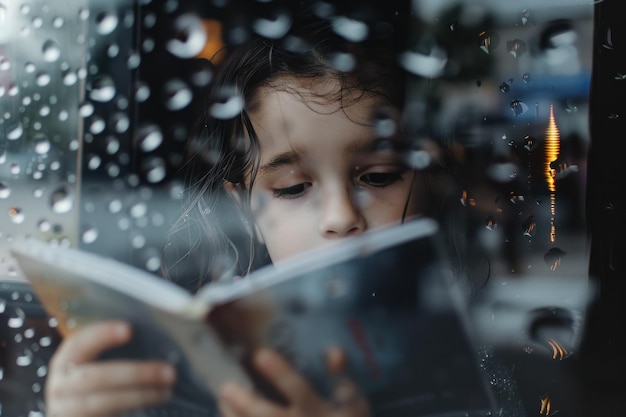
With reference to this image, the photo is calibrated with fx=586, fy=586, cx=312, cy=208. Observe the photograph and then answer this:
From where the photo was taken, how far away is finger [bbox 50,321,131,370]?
88 cm

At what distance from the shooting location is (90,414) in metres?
0.89

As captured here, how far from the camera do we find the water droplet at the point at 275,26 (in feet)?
2.86

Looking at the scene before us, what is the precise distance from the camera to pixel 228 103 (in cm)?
88

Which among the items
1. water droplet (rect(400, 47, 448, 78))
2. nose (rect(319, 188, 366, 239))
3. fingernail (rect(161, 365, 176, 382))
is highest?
water droplet (rect(400, 47, 448, 78))

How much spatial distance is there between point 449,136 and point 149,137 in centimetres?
46

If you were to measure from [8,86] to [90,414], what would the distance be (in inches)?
20.7

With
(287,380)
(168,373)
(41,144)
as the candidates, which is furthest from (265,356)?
(41,144)

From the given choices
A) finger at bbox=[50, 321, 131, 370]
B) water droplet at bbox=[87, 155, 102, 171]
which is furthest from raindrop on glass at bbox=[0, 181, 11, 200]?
finger at bbox=[50, 321, 131, 370]

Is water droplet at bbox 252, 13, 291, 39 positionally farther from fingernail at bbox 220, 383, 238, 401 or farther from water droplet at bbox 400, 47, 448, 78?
fingernail at bbox 220, 383, 238, 401

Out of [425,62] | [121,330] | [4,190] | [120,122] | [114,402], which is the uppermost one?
[425,62]

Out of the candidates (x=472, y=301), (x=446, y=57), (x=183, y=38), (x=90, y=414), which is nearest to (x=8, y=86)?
(x=183, y=38)

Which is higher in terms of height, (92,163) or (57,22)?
(57,22)

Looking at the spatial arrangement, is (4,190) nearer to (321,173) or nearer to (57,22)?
(57,22)

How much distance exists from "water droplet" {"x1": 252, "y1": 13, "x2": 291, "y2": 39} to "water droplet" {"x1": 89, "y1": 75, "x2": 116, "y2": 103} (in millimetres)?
237
